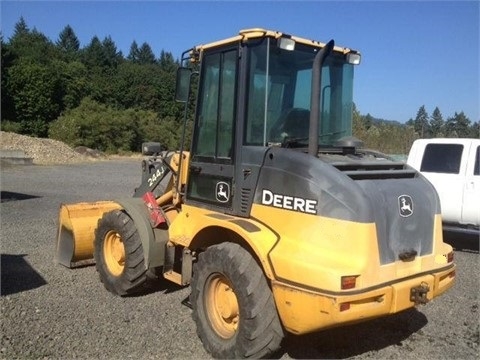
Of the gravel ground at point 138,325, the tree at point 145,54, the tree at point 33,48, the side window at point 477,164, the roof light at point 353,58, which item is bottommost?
the gravel ground at point 138,325

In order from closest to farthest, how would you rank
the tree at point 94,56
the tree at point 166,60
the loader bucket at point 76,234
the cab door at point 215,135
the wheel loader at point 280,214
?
the wheel loader at point 280,214
the cab door at point 215,135
the loader bucket at point 76,234
the tree at point 94,56
the tree at point 166,60

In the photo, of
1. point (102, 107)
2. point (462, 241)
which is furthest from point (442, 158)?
point (102, 107)

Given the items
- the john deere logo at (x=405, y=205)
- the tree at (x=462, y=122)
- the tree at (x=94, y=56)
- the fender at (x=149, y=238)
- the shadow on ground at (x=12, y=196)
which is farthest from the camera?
the tree at (x=94, y=56)

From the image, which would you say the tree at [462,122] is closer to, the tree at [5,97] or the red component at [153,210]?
the red component at [153,210]

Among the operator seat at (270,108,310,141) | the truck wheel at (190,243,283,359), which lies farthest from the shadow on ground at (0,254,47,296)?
the operator seat at (270,108,310,141)

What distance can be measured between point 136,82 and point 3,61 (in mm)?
26295

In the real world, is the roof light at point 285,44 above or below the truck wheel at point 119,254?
above

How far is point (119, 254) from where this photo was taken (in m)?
5.86

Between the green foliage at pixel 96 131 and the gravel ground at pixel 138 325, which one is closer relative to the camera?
the gravel ground at pixel 138 325

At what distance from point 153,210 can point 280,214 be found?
79.3 inches

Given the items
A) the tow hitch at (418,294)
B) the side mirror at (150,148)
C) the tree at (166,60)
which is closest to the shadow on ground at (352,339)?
the tow hitch at (418,294)

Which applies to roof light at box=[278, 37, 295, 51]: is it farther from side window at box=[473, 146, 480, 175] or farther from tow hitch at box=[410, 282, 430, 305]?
side window at box=[473, 146, 480, 175]

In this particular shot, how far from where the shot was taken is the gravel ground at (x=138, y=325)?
4.28 metres

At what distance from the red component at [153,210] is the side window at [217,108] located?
2.99 ft
